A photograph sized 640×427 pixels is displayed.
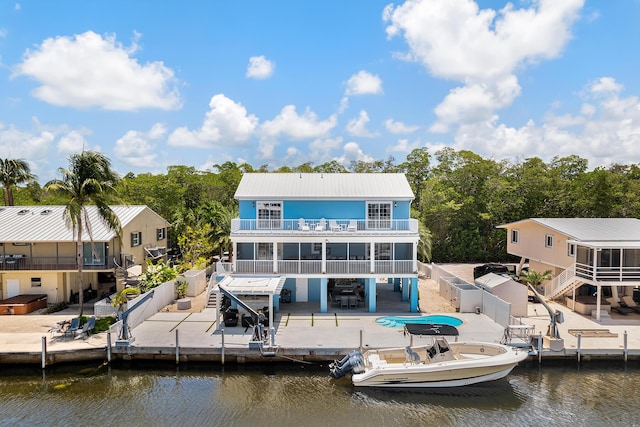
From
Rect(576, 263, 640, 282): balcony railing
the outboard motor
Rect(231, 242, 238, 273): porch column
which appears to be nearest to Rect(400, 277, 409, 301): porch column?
Rect(576, 263, 640, 282): balcony railing

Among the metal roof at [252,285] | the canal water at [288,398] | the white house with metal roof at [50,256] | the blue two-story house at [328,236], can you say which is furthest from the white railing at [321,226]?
the canal water at [288,398]

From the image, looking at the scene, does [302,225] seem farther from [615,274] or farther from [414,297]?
[615,274]

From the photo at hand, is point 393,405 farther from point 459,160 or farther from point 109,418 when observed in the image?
point 459,160

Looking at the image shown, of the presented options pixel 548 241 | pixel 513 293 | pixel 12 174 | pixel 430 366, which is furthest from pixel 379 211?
pixel 12 174

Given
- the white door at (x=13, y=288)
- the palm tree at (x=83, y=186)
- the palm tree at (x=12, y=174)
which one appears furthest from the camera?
the palm tree at (x=12, y=174)

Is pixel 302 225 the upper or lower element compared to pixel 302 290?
upper

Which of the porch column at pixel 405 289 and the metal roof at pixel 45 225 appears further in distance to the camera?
the porch column at pixel 405 289

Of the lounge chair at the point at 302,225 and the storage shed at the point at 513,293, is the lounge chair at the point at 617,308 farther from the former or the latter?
the lounge chair at the point at 302,225
